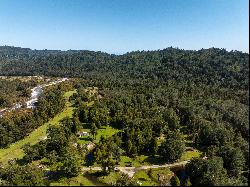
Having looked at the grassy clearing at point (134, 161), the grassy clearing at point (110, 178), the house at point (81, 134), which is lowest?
the grassy clearing at point (110, 178)

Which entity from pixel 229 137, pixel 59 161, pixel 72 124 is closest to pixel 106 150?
pixel 59 161

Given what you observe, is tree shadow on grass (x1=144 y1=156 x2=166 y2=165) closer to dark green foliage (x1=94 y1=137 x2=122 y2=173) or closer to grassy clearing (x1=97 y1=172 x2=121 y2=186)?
dark green foliage (x1=94 y1=137 x2=122 y2=173)

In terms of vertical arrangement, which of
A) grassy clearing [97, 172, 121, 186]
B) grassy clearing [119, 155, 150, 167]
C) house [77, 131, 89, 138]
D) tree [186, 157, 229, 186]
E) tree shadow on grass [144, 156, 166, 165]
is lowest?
grassy clearing [97, 172, 121, 186]

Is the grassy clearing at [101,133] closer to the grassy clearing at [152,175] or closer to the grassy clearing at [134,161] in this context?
the grassy clearing at [134,161]

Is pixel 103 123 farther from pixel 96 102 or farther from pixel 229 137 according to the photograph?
pixel 229 137

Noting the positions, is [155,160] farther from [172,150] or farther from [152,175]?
[152,175]

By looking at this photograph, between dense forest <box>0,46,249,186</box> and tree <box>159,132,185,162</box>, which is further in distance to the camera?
tree <box>159,132,185,162</box>

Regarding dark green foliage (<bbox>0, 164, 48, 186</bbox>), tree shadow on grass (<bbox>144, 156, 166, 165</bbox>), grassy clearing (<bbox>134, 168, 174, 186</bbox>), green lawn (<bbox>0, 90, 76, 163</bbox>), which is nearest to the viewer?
dark green foliage (<bbox>0, 164, 48, 186</bbox>)

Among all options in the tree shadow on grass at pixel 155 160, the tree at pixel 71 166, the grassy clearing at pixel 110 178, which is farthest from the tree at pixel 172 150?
the tree at pixel 71 166

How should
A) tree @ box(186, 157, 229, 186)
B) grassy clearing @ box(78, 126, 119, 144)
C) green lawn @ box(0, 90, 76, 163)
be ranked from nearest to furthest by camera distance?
1. tree @ box(186, 157, 229, 186)
2. green lawn @ box(0, 90, 76, 163)
3. grassy clearing @ box(78, 126, 119, 144)

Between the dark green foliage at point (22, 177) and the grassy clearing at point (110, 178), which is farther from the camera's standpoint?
the grassy clearing at point (110, 178)

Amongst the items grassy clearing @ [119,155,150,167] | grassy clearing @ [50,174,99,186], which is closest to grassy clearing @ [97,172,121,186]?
grassy clearing @ [50,174,99,186]
